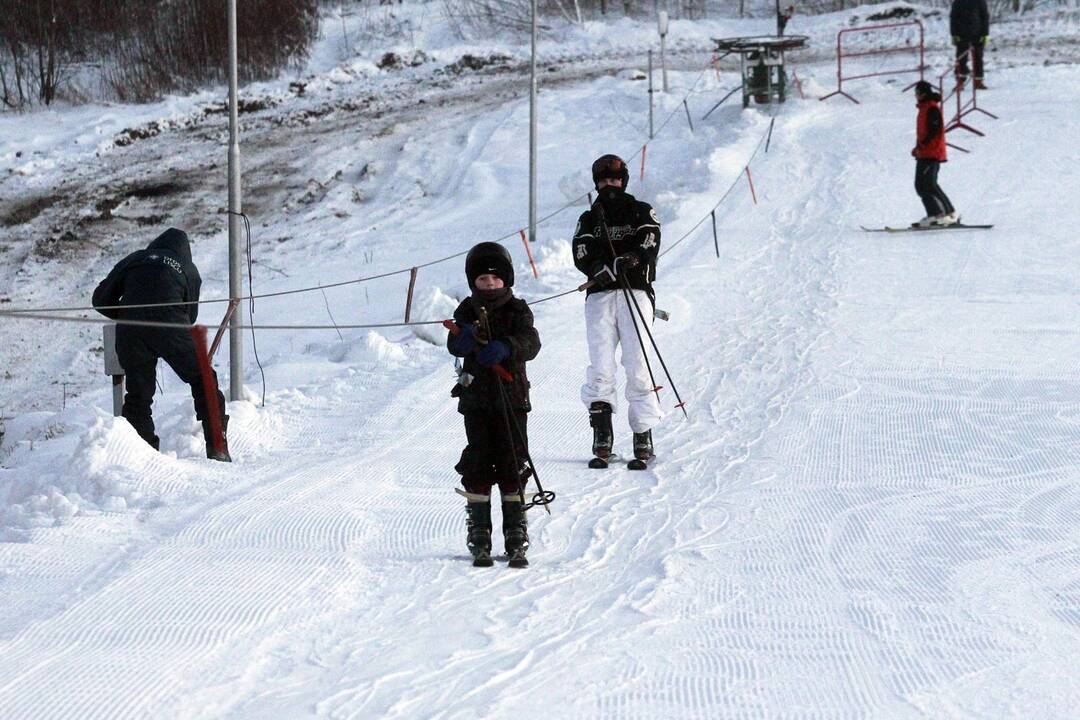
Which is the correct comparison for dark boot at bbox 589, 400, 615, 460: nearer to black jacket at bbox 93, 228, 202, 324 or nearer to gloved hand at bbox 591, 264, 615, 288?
gloved hand at bbox 591, 264, 615, 288

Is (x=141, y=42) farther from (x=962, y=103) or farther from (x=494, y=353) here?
(x=494, y=353)

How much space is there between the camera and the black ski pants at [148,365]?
8.98 meters

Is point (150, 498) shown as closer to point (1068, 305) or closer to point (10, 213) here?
point (1068, 305)

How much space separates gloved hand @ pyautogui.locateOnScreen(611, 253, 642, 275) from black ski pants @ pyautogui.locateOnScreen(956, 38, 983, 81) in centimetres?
1805

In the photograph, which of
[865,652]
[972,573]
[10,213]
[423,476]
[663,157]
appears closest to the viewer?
[865,652]

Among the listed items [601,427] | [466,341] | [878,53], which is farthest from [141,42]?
[466,341]

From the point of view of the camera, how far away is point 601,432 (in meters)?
8.41

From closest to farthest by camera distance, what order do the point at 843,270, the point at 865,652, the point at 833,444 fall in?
1. the point at 865,652
2. the point at 833,444
3. the point at 843,270

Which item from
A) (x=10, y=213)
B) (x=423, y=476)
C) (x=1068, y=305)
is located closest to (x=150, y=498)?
(x=423, y=476)

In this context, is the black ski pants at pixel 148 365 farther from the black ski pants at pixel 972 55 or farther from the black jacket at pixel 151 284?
the black ski pants at pixel 972 55

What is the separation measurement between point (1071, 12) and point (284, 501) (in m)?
35.1

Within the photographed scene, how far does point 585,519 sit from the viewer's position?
713 cm

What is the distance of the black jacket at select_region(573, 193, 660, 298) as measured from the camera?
8094 mm

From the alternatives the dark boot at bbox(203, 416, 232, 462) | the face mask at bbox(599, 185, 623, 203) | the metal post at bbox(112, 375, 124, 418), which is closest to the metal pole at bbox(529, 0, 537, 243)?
the metal post at bbox(112, 375, 124, 418)
